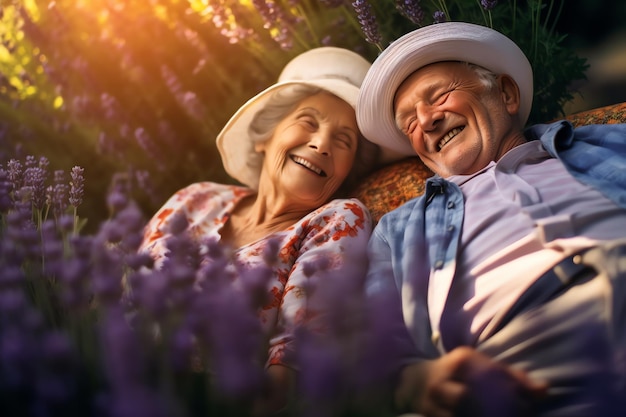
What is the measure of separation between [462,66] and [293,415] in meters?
1.21

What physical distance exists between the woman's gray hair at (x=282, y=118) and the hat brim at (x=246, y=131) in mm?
22

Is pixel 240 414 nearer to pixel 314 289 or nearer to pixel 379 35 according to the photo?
pixel 314 289

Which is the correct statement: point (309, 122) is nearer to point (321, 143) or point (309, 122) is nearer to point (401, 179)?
point (321, 143)

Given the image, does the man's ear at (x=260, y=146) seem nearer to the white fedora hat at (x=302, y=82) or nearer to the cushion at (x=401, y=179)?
the white fedora hat at (x=302, y=82)

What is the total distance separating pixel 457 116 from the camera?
1562 mm

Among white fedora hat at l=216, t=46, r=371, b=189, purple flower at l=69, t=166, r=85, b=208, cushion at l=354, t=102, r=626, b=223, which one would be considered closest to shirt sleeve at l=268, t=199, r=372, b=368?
cushion at l=354, t=102, r=626, b=223

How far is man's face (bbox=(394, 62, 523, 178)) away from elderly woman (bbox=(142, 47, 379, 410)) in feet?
0.75

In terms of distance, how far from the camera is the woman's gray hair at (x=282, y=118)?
6.41 feet

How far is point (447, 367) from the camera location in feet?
2.91

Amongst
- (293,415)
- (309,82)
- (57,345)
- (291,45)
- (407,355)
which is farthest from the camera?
(291,45)

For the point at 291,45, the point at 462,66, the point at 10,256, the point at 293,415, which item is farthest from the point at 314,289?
the point at 291,45

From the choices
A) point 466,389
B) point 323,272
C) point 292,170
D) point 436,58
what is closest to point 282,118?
point 292,170

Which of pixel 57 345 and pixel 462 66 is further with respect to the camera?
pixel 462 66

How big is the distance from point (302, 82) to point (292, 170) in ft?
0.88
